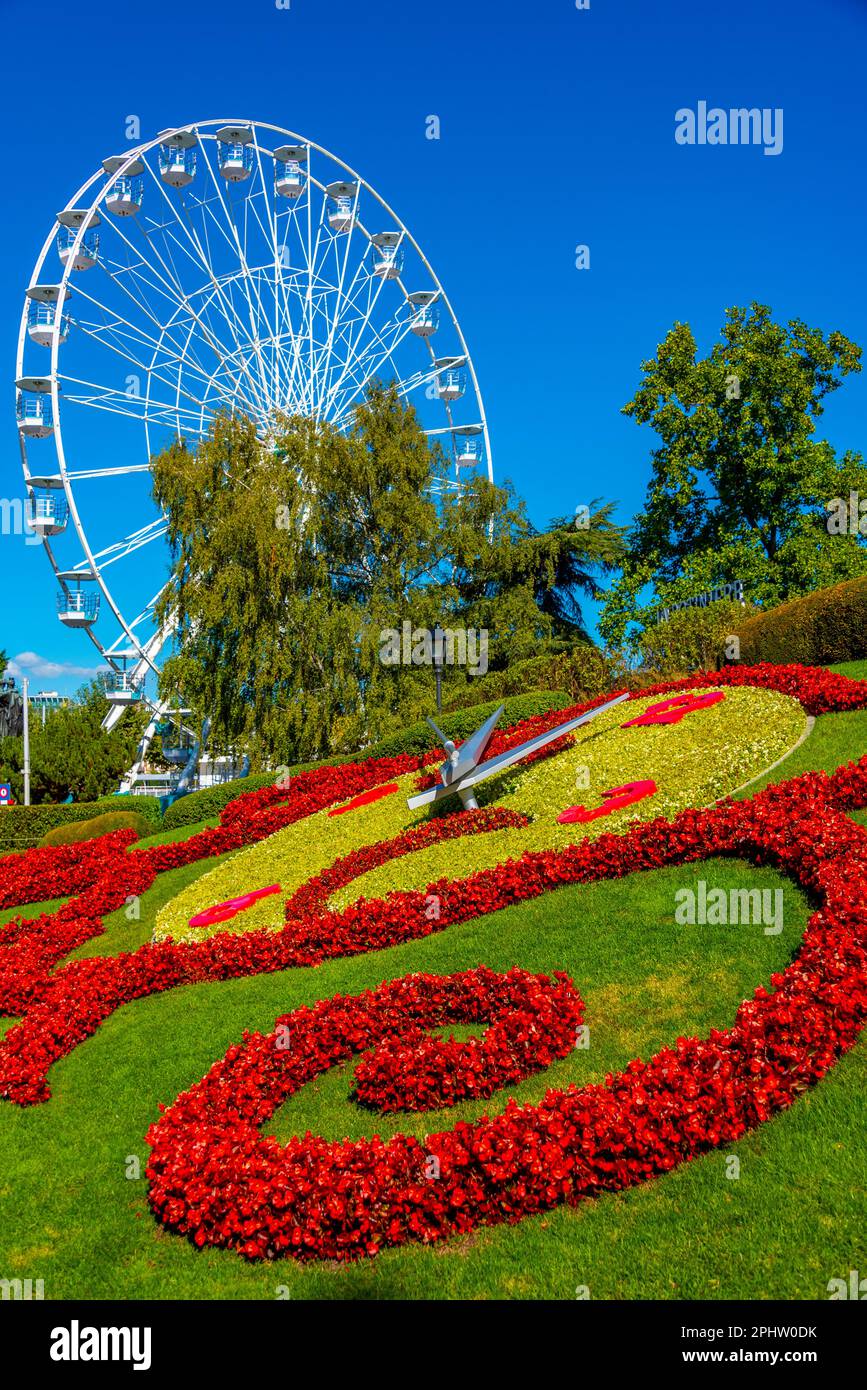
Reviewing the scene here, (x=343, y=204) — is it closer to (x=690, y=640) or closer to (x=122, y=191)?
(x=122, y=191)

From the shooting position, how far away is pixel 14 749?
1871 inches

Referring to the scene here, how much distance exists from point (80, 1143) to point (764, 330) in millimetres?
27568

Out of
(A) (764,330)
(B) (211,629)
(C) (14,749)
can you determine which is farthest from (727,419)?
(C) (14,749)

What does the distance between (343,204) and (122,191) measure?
24.1ft

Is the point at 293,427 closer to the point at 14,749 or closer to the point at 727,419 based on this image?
the point at 727,419

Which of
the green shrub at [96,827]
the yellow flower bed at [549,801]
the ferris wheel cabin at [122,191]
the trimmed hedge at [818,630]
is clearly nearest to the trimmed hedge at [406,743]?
the green shrub at [96,827]

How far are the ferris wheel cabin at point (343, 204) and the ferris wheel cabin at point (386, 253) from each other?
1.00 m

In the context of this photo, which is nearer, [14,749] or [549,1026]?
[549,1026]

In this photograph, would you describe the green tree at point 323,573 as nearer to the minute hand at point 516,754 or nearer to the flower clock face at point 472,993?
→ the flower clock face at point 472,993

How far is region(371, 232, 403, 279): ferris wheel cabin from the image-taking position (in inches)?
1270

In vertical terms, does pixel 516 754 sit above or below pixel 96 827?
above

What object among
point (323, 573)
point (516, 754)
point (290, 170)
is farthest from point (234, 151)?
point (516, 754)

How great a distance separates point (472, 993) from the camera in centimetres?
663

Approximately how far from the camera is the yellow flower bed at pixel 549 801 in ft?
32.1
